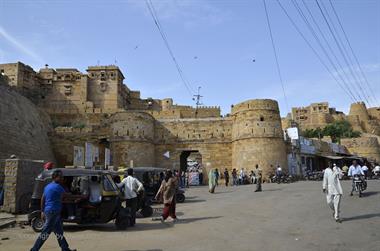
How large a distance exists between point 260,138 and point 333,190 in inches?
815

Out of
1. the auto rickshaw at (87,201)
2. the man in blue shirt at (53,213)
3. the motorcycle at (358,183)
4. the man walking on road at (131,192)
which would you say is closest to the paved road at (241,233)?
the auto rickshaw at (87,201)

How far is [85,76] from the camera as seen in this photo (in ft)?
199

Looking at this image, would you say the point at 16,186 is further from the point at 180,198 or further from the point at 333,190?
the point at 333,190

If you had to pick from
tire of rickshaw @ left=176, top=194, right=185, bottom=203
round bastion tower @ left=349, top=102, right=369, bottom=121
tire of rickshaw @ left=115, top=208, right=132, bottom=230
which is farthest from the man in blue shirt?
round bastion tower @ left=349, top=102, right=369, bottom=121

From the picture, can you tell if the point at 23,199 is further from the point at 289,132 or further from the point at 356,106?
the point at 356,106

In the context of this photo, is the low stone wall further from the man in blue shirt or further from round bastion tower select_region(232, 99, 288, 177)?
round bastion tower select_region(232, 99, 288, 177)

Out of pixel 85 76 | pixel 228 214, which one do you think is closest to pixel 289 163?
pixel 228 214

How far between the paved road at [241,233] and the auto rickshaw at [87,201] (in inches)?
11.7

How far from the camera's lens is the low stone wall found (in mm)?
Answer: 12352

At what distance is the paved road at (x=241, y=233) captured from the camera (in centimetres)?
705

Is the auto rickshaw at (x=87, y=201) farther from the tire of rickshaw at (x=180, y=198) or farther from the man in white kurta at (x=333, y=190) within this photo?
the tire of rickshaw at (x=180, y=198)

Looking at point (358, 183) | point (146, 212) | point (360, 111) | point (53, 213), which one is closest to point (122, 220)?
point (146, 212)

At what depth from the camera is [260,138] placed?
30328mm

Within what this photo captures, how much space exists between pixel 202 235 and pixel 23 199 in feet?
23.7
